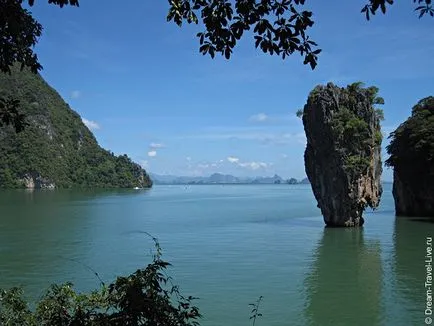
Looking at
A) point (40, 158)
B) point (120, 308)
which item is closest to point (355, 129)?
point (120, 308)

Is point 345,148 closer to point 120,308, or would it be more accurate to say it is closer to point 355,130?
point 355,130

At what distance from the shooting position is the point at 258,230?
40.1 meters

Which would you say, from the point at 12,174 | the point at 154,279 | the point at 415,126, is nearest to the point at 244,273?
the point at 154,279

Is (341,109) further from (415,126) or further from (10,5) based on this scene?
(10,5)

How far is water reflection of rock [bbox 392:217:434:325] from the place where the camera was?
53.5 ft

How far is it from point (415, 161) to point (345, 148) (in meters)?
16.1

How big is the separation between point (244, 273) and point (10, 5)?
1954 centimetres

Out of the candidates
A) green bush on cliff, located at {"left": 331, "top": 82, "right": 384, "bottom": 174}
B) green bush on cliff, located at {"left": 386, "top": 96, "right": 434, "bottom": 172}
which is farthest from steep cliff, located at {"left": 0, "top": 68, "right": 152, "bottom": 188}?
green bush on cliff, located at {"left": 331, "top": 82, "right": 384, "bottom": 174}

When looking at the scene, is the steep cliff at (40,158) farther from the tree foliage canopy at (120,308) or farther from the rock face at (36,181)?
the tree foliage canopy at (120,308)

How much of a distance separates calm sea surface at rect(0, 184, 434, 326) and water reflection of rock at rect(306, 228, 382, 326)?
0.14ft

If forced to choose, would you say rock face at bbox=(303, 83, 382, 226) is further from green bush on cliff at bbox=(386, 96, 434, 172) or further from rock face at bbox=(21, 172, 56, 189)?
rock face at bbox=(21, 172, 56, 189)

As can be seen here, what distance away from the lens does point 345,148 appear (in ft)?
125

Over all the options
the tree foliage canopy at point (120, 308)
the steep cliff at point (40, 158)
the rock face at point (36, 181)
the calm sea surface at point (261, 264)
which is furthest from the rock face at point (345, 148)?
the rock face at point (36, 181)

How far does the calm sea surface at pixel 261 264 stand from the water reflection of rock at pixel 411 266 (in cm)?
5
